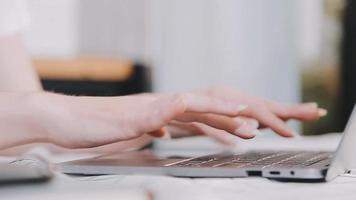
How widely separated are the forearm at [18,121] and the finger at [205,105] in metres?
0.16

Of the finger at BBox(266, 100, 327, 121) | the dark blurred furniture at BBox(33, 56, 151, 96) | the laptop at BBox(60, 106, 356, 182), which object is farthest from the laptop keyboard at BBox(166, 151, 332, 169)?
the dark blurred furniture at BBox(33, 56, 151, 96)

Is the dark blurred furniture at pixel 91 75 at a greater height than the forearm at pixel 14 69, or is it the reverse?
the dark blurred furniture at pixel 91 75

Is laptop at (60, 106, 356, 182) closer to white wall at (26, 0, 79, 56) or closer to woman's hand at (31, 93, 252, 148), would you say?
woman's hand at (31, 93, 252, 148)

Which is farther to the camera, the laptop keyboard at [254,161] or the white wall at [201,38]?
the white wall at [201,38]

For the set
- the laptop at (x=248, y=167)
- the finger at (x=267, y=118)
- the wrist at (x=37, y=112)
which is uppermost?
the finger at (x=267, y=118)


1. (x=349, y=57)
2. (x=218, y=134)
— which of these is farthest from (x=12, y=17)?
(x=349, y=57)

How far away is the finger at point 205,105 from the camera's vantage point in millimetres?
835

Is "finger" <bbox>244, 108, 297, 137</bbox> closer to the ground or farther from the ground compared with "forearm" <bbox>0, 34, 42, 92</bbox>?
closer to the ground

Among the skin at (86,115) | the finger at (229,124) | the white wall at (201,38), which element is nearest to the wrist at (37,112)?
the skin at (86,115)

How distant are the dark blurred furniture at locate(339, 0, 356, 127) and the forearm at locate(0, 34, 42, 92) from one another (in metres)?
2.02

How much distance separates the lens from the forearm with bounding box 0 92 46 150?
0.77 m

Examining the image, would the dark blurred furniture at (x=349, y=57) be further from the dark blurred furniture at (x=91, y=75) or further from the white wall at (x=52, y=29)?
the white wall at (x=52, y=29)

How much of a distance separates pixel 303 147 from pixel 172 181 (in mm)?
576

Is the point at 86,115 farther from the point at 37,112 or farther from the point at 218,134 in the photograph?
the point at 218,134
